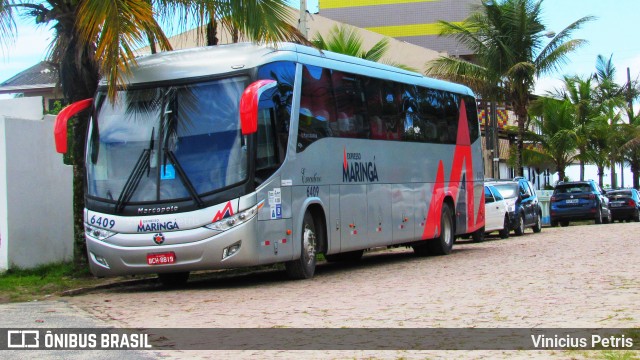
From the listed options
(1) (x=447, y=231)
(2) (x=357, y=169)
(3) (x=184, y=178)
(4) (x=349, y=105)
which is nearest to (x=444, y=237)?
(1) (x=447, y=231)

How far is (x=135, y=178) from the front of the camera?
14.7m

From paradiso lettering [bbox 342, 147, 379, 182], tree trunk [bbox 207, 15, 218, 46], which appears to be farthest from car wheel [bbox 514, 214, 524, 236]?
tree trunk [bbox 207, 15, 218, 46]

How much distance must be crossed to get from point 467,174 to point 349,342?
49.8ft

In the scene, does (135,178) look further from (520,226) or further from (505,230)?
(520,226)

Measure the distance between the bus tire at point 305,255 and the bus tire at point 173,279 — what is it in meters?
1.80

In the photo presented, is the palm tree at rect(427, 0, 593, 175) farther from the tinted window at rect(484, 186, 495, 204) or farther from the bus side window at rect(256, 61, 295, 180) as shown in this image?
the bus side window at rect(256, 61, 295, 180)

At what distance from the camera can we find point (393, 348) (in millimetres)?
8516

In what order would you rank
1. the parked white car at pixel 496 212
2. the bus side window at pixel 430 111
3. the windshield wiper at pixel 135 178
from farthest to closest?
the parked white car at pixel 496 212 < the bus side window at pixel 430 111 < the windshield wiper at pixel 135 178

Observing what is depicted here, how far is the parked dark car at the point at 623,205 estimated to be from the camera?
45.0 metres

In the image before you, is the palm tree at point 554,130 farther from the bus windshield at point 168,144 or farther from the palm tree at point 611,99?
the bus windshield at point 168,144

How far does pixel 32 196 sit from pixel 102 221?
3.80 m

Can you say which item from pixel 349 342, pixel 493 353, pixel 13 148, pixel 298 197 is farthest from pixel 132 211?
pixel 493 353

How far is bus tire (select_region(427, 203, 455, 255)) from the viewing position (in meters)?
22.1

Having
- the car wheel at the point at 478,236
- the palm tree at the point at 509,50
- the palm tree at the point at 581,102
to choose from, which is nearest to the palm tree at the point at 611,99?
the palm tree at the point at 581,102
